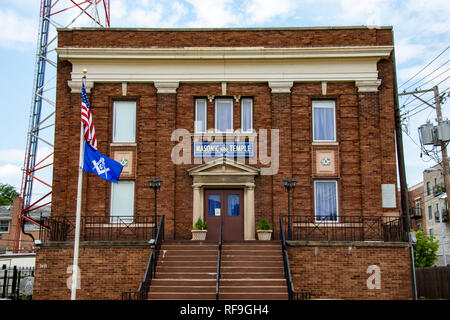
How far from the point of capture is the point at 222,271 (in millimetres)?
17453

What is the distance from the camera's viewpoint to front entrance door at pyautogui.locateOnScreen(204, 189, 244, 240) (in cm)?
2102

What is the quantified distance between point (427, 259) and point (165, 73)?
28.2 metres

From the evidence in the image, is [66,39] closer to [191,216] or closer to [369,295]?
[191,216]

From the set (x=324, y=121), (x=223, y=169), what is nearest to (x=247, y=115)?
(x=223, y=169)

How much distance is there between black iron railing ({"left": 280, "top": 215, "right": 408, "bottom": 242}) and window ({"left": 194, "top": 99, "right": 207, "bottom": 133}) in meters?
4.78

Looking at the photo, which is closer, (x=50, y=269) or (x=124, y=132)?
(x=50, y=269)

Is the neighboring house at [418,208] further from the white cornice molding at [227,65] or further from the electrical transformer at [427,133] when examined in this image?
the white cornice molding at [227,65]

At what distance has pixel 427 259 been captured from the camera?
40938 millimetres

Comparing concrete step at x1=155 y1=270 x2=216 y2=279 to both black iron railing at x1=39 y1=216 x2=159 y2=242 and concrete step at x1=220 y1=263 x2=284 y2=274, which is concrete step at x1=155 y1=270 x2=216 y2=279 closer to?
concrete step at x1=220 y1=263 x2=284 y2=274

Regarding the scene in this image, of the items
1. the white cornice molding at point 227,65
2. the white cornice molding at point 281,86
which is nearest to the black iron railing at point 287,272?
the white cornice molding at point 281,86

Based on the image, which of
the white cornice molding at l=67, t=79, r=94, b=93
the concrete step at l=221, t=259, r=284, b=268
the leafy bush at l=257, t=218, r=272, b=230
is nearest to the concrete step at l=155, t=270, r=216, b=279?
the concrete step at l=221, t=259, r=284, b=268

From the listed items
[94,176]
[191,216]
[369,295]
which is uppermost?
[94,176]

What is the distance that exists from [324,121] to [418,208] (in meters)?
40.9

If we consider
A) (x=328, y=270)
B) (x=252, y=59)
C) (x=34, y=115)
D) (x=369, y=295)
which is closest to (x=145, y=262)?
(x=328, y=270)
